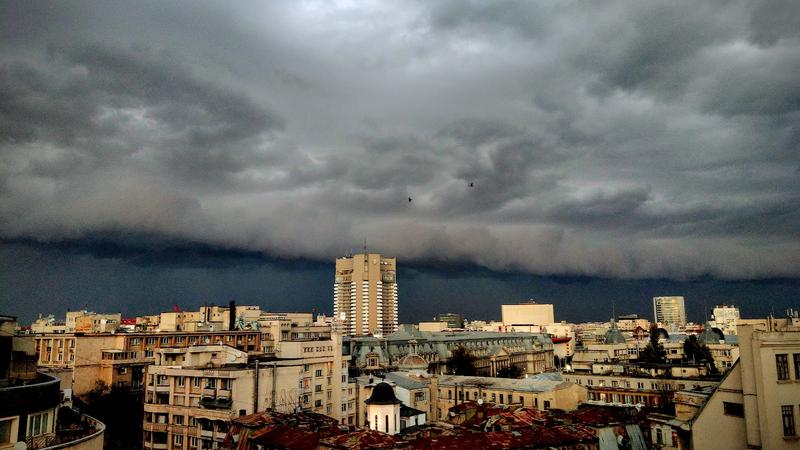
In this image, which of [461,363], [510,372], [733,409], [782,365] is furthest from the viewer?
[510,372]

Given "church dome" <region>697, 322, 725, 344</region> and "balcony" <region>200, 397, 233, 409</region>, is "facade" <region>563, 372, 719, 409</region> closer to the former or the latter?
"balcony" <region>200, 397, 233, 409</region>

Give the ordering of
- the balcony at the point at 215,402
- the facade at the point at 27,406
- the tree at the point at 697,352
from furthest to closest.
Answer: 1. the tree at the point at 697,352
2. the balcony at the point at 215,402
3. the facade at the point at 27,406

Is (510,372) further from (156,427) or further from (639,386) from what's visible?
(156,427)

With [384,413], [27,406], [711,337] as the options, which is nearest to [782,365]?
[384,413]

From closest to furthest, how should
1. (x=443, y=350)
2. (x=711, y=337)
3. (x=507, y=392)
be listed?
(x=507, y=392) < (x=711, y=337) < (x=443, y=350)

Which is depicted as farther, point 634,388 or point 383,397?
point 634,388

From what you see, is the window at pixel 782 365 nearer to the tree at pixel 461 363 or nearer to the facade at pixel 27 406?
the facade at pixel 27 406

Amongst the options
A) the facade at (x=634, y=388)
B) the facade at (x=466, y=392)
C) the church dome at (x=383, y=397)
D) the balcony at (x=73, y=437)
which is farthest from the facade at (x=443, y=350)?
the balcony at (x=73, y=437)
